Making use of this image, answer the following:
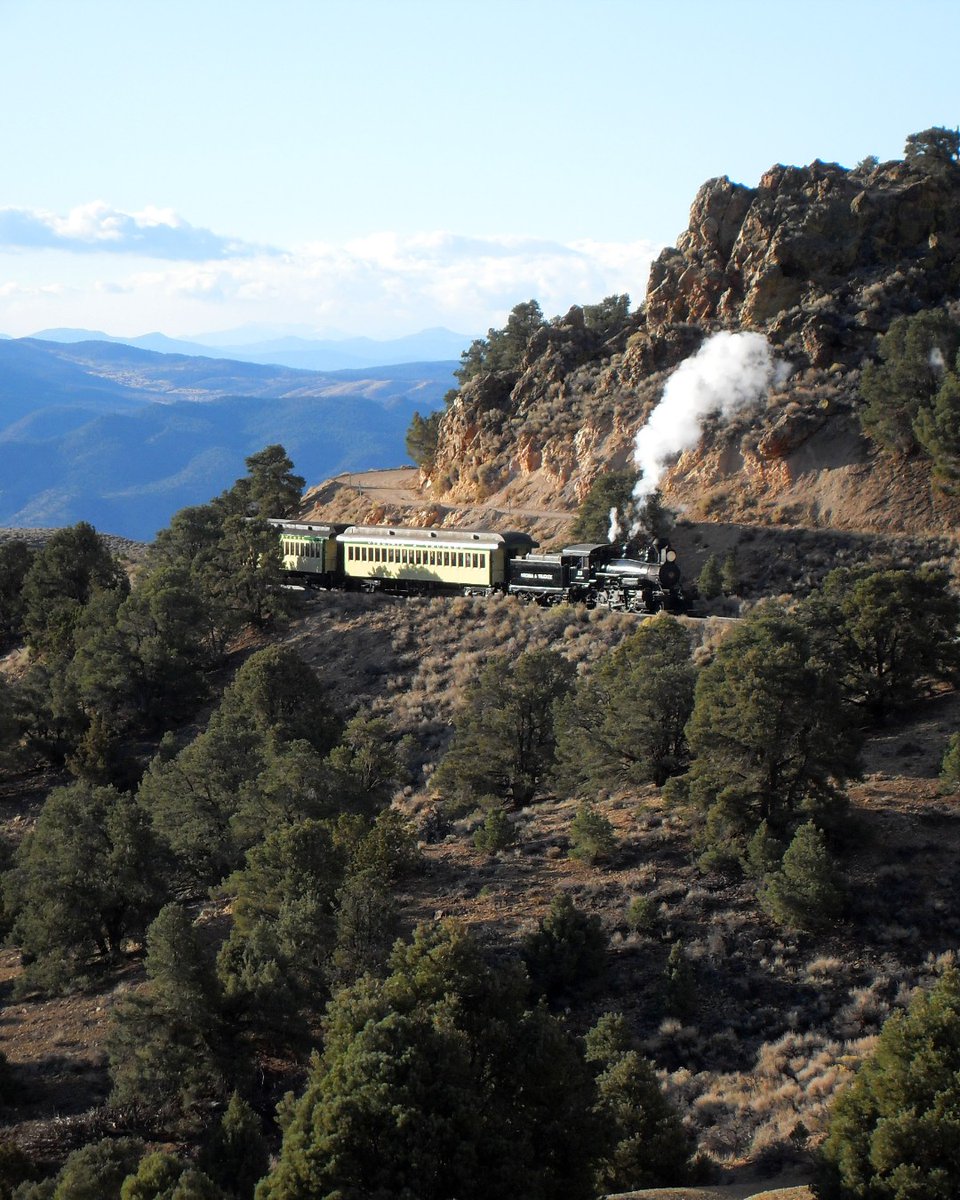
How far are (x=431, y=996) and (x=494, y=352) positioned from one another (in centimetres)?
7100

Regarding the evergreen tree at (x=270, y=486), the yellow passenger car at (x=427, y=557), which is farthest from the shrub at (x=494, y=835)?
the evergreen tree at (x=270, y=486)

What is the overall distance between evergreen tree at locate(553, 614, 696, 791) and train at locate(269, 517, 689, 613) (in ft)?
47.9

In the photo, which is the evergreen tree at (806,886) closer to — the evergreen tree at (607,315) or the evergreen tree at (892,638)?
the evergreen tree at (892,638)

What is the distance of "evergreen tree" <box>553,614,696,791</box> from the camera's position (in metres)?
33.1

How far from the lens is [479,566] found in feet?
181

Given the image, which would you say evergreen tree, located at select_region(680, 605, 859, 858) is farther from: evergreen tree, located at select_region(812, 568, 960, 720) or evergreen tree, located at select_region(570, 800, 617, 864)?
evergreen tree, located at select_region(812, 568, 960, 720)

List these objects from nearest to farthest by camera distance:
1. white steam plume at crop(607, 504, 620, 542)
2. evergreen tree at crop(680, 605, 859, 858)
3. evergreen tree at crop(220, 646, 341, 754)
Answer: evergreen tree at crop(680, 605, 859, 858)
evergreen tree at crop(220, 646, 341, 754)
white steam plume at crop(607, 504, 620, 542)

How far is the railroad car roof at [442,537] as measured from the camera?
55000 mm

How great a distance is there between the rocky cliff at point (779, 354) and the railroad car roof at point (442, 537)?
9.96 m

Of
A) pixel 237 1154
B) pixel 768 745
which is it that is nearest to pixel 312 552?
pixel 768 745

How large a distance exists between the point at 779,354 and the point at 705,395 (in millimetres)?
4488

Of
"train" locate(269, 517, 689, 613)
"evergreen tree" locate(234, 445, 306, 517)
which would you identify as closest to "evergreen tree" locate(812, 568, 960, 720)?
"train" locate(269, 517, 689, 613)

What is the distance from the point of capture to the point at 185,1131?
2170 cm

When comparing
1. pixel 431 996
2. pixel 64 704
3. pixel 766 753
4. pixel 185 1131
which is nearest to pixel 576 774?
pixel 766 753
